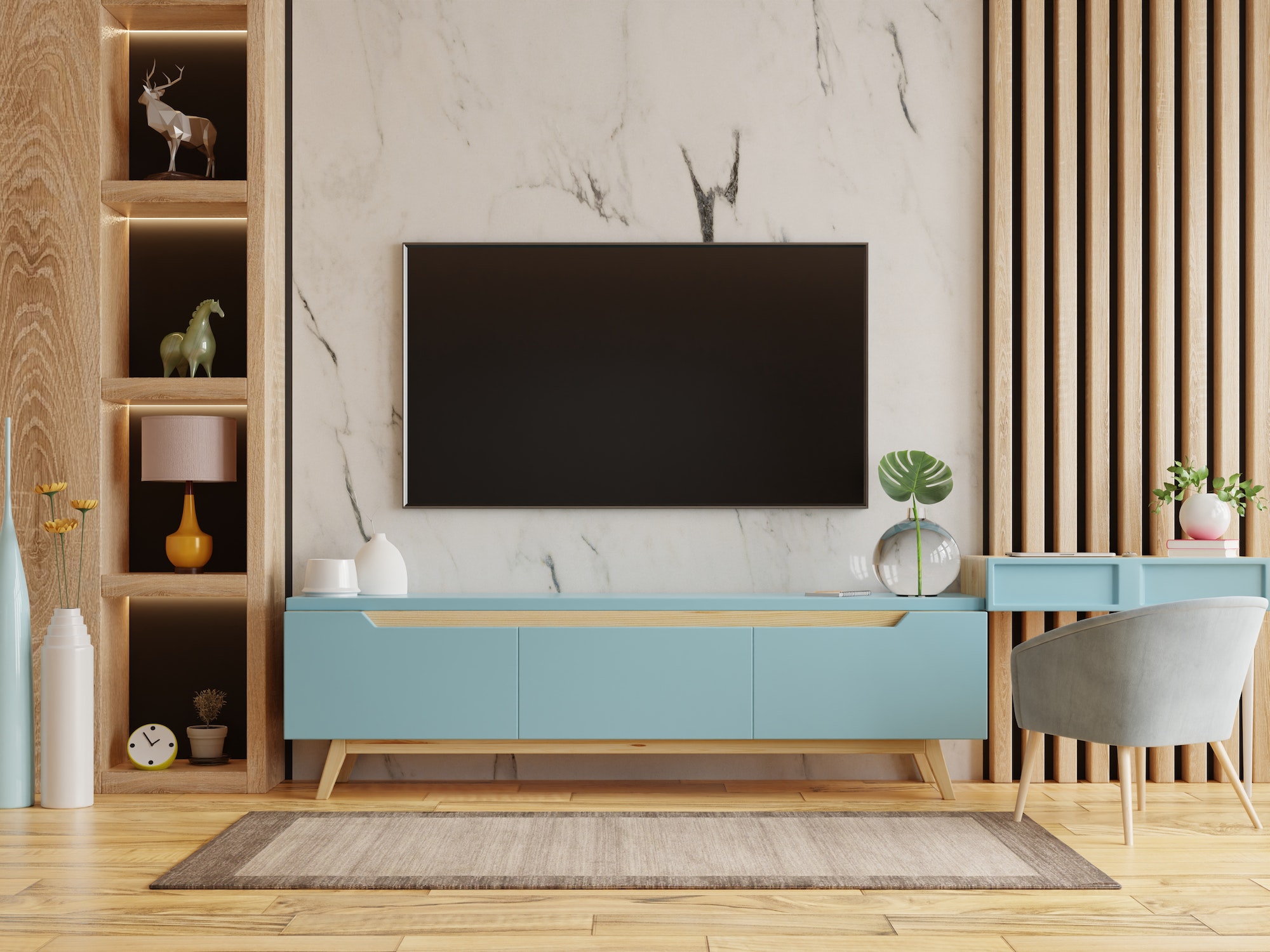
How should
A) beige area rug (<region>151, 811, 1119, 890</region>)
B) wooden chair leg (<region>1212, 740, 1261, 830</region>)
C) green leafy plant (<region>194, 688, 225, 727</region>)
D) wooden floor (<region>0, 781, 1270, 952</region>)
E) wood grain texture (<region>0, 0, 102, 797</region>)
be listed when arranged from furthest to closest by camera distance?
green leafy plant (<region>194, 688, 225, 727</region>) → wood grain texture (<region>0, 0, 102, 797</region>) → wooden chair leg (<region>1212, 740, 1261, 830</region>) → beige area rug (<region>151, 811, 1119, 890</region>) → wooden floor (<region>0, 781, 1270, 952</region>)

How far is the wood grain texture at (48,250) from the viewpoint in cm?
320

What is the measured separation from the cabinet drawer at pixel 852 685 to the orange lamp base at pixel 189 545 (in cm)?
176

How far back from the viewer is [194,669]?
3.41 m

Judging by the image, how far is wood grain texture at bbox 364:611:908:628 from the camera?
309 centimetres

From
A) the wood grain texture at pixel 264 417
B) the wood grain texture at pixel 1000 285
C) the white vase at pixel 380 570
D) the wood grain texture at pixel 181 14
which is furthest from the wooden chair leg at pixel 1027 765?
the wood grain texture at pixel 181 14

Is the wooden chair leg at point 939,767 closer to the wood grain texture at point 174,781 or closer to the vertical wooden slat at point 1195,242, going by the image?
the vertical wooden slat at point 1195,242

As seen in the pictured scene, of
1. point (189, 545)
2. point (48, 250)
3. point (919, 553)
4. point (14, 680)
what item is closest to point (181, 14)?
point (48, 250)

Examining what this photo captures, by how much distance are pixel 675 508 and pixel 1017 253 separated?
1443 millimetres

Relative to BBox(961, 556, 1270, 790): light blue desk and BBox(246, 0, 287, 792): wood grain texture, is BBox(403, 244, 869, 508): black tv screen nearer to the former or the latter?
BBox(246, 0, 287, 792): wood grain texture

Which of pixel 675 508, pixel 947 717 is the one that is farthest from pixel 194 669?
pixel 947 717

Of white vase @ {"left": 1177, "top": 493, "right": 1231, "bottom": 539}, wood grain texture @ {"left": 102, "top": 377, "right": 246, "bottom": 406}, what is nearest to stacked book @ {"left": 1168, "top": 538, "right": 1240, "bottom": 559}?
white vase @ {"left": 1177, "top": 493, "right": 1231, "bottom": 539}

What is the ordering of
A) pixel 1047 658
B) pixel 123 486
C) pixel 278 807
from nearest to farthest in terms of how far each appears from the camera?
1. pixel 1047 658
2. pixel 278 807
3. pixel 123 486

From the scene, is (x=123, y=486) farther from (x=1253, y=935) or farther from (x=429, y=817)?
(x=1253, y=935)

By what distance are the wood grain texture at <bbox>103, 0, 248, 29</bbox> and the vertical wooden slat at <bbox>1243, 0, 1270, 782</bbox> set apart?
129 inches
